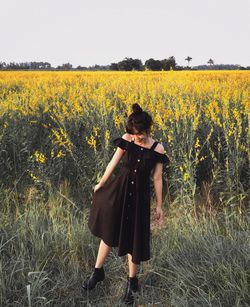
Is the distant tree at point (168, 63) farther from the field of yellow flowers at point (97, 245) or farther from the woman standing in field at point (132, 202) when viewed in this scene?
the woman standing in field at point (132, 202)

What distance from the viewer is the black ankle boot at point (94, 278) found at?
9.41ft

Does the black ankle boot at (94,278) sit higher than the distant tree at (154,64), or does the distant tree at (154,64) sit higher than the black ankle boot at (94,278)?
the black ankle boot at (94,278)

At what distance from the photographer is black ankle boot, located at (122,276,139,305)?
2.76 meters

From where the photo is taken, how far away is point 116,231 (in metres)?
2.81

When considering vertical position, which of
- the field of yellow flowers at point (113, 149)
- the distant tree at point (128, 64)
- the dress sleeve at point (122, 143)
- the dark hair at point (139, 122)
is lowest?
the distant tree at point (128, 64)

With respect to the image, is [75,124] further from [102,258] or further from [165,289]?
[165,289]

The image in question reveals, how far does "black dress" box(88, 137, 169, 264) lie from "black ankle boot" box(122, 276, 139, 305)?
0.17 metres

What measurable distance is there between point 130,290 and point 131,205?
55cm

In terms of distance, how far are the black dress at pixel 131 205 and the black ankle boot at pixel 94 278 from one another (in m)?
0.24

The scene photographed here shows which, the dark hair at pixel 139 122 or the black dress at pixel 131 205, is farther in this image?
the black dress at pixel 131 205

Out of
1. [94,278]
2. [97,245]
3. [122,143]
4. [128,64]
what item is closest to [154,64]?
[128,64]

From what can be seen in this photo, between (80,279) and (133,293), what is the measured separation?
42 centimetres

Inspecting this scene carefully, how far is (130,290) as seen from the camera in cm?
278

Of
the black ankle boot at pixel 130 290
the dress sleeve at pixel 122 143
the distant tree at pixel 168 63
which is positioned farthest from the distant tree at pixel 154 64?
the black ankle boot at pixel 130 290
